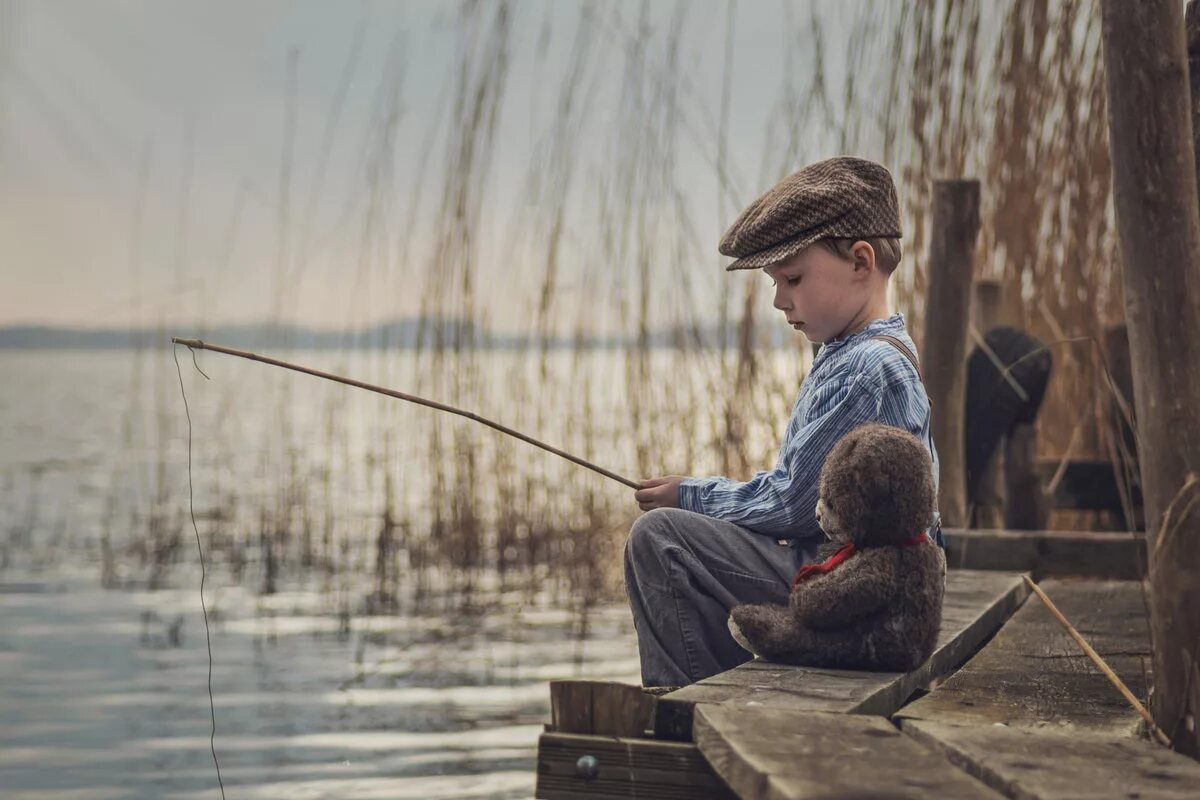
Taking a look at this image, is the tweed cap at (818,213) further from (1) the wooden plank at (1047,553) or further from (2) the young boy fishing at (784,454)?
(1) the wooden plank at (1047,553)

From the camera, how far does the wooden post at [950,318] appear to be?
4.39m

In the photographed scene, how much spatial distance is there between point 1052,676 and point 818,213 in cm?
99

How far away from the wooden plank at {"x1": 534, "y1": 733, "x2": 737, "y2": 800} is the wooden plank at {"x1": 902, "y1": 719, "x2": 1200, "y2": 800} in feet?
1.10

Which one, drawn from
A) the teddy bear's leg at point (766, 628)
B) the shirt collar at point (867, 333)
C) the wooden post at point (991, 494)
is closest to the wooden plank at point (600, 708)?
the teddy bear's leg at point (766, 628)

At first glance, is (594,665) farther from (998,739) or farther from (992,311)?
(998,739)

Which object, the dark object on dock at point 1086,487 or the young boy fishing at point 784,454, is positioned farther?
the dark object on dock at point 1086,487

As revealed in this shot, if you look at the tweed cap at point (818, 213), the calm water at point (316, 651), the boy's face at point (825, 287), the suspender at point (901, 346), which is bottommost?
the calm water at point (316, 651)

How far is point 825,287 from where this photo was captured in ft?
8.36

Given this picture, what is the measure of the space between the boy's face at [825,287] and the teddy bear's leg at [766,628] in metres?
0.54

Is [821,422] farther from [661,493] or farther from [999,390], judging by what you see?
[999,390]

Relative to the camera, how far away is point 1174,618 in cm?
203

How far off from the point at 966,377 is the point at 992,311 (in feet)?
1.83

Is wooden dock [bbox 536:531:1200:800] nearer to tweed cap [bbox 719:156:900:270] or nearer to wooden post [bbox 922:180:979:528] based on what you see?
tweed cap [bbox 719:156:900:270]

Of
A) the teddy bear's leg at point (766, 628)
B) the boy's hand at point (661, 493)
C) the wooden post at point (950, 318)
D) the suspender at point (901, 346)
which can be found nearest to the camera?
the teddy bear's leg at point (766, 628)
